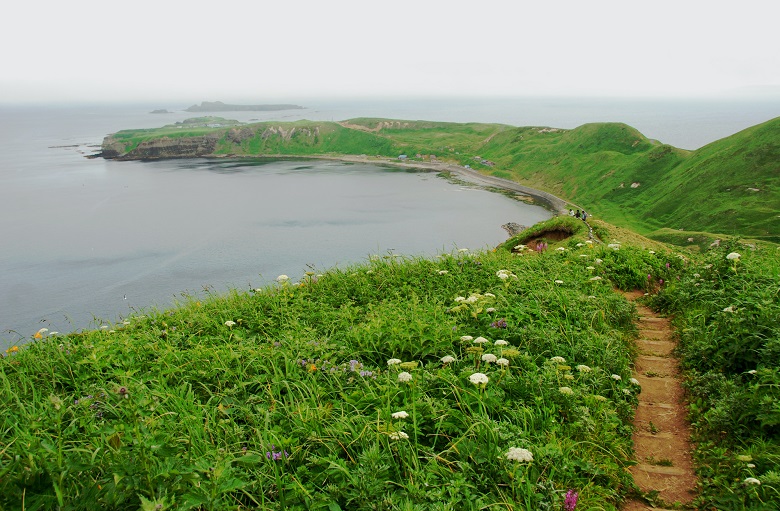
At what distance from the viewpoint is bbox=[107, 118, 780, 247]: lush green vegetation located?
69.9m

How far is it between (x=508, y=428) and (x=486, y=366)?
3.65 feet

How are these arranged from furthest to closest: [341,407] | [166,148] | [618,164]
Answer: [166,148]
[618,164]
[341,407]

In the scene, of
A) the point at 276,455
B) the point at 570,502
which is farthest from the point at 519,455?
the point at 276,455

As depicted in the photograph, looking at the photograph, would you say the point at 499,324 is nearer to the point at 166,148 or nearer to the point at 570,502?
the point at 570,502

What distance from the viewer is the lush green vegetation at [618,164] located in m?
69.9

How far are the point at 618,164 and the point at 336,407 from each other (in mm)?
116170

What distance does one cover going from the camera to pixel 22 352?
7297mm

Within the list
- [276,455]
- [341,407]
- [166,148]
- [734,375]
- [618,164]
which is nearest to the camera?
[276,455]

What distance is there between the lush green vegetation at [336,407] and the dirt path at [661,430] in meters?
0.26

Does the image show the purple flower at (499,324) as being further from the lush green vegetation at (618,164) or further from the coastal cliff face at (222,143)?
the coastal cliff face at (222,143)

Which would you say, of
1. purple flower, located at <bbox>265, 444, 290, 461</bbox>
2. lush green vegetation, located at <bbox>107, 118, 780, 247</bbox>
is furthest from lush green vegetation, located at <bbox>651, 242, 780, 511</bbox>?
lush green vegetation, located at <bbox>107, 118, 780, 247</bbox>

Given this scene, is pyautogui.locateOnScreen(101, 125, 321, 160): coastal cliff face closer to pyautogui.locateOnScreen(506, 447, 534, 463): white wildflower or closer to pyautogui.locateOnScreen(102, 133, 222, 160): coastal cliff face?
pyautogui.locateOnScreen(102, 133, 222, 160): coastal cliff face

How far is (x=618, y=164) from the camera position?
10488 cm

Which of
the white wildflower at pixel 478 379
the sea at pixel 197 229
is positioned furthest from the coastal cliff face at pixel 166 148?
the white wildflower at pixel 478 379
